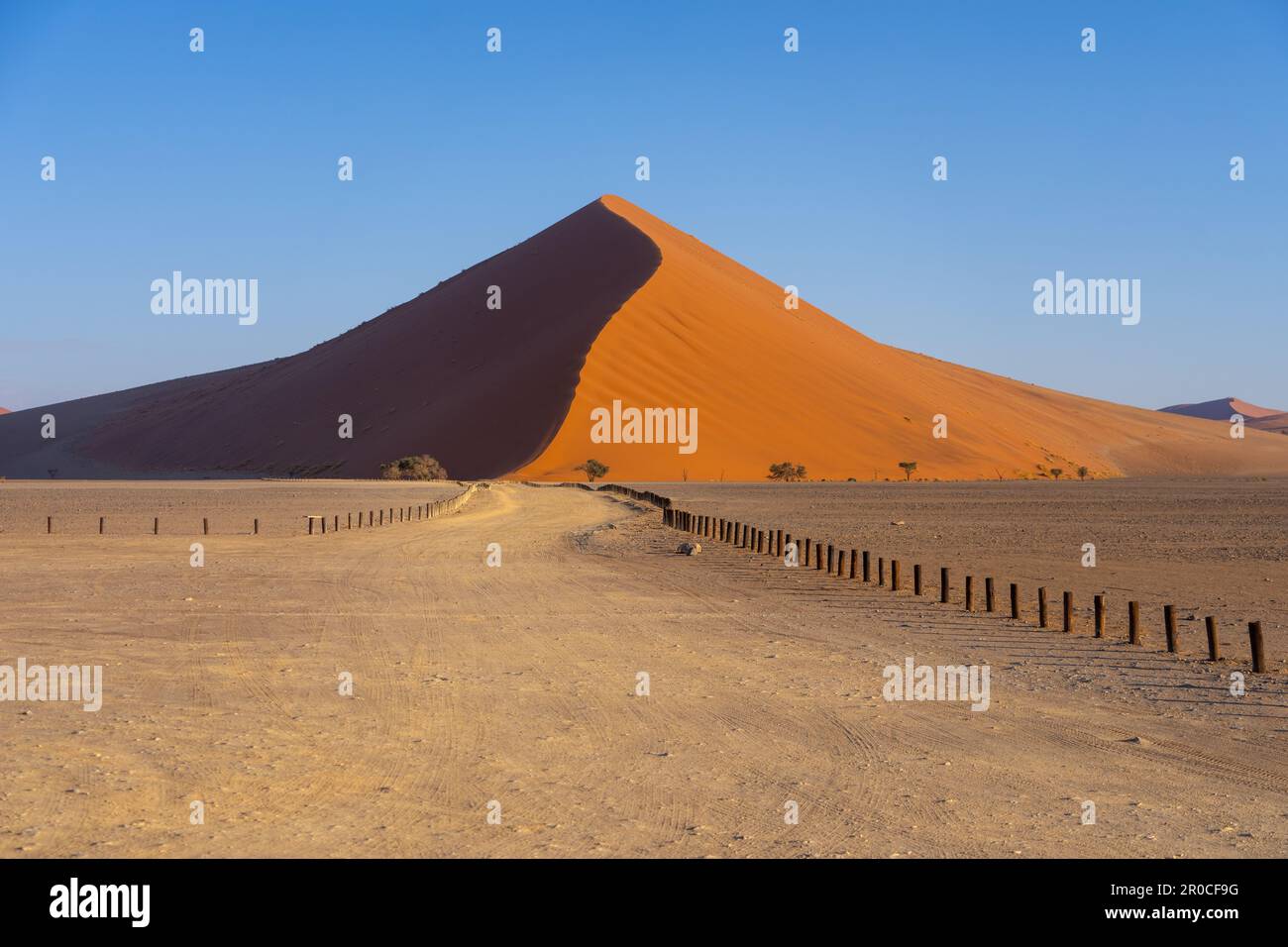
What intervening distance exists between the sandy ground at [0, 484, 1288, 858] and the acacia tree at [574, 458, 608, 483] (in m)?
60.7

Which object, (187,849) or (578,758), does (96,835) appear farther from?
(578,758)

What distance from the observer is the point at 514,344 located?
101000 mm

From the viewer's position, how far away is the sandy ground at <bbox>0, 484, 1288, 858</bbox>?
6277 millimetres

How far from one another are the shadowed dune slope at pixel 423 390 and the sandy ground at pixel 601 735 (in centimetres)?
6690

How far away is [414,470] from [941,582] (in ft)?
208

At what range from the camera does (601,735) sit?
28.4 ft

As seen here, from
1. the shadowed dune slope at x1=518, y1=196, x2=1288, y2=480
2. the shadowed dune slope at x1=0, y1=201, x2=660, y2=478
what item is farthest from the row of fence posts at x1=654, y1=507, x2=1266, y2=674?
the shadowed dune slope at x1=0, y1=201, x2=660, y2=478

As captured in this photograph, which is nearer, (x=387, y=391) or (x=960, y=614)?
(x=960, y=614)

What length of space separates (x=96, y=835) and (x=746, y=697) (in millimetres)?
5330

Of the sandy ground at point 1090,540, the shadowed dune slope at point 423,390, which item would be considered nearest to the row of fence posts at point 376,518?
the sandy ground at point 1090,540

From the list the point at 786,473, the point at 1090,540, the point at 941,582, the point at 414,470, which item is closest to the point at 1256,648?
the point at 941,582

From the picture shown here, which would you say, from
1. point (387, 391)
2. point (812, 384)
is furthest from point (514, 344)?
point (812, 384)

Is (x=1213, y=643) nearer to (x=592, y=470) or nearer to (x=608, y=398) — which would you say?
(x=592, y=470)
